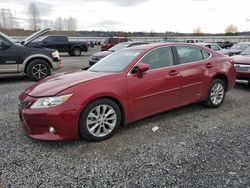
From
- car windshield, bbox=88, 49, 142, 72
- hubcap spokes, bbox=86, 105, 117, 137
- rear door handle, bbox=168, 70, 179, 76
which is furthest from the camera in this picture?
rear door handle, bbox=168, 70, 179, 76

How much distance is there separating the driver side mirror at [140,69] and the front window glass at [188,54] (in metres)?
1.07

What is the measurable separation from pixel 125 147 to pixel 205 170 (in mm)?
1171

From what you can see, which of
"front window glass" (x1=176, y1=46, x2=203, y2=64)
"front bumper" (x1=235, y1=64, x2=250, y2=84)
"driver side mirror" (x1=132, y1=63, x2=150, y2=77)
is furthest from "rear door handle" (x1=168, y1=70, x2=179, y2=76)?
"front bumper" (x1=235, y1=64, x2=250, y2=84)

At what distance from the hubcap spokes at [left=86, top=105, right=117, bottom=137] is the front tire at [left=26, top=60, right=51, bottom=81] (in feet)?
19.1

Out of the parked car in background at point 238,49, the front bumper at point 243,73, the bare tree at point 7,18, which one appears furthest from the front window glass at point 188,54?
the bare tree at point 7,18

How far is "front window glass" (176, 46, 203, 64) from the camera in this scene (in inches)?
190

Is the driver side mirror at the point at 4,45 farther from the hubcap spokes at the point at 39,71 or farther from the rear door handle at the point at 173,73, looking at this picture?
the rear door handle at the point at 173,73

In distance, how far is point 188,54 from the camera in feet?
16.3

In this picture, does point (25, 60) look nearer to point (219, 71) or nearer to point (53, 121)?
point (53, 121)

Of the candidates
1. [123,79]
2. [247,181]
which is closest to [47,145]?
[123,79]

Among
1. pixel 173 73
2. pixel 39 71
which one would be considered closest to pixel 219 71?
pixel 173 73

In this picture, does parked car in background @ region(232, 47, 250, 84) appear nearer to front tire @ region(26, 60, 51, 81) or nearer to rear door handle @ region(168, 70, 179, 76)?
rear door handle @ region(168, 70, 179, 76)

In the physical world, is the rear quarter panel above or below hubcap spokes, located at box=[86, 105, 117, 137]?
above

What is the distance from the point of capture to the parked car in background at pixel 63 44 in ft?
63.8
